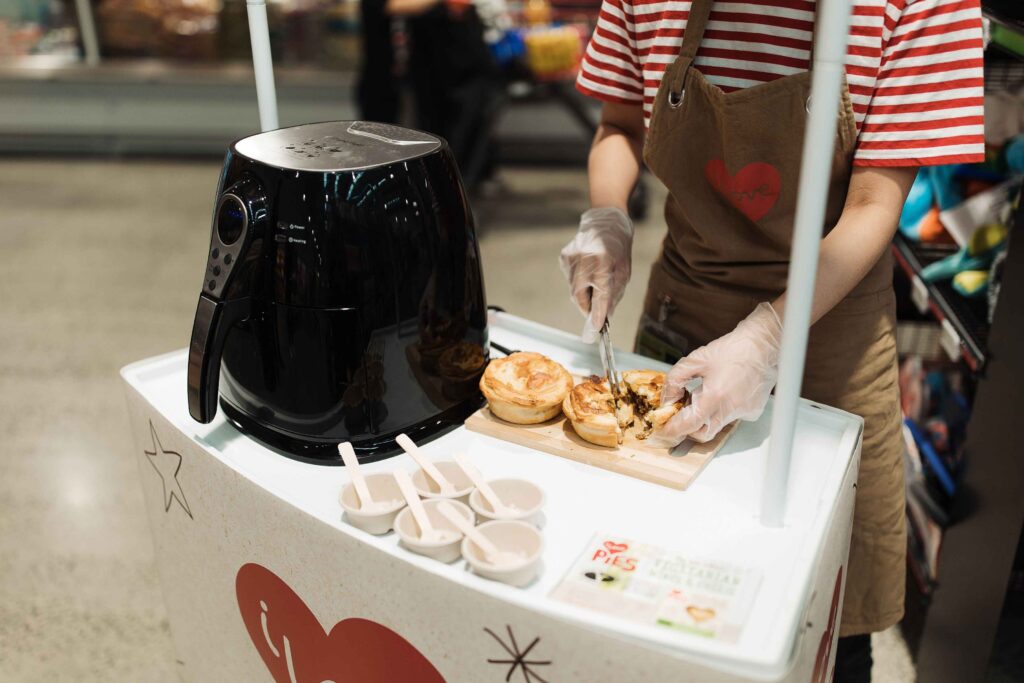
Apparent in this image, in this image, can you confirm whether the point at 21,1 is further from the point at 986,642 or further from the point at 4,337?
the point at 986,642

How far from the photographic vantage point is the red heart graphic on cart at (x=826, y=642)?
3.58 ft

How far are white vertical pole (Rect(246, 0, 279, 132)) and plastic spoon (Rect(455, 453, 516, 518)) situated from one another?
23.4 inches

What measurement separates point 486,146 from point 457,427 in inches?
146

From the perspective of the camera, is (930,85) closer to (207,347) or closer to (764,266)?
(764,266)

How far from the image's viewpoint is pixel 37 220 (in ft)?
15.5

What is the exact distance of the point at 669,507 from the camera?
3.37 feet

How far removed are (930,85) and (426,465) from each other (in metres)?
0.75

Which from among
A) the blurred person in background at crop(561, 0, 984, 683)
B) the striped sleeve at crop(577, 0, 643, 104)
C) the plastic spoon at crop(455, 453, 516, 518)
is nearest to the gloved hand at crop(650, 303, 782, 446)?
the blurred person in background at crop(561, 0, 984, 683)

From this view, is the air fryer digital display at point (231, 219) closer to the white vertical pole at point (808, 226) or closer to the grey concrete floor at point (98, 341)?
the white vertical pole at point (808, 226)

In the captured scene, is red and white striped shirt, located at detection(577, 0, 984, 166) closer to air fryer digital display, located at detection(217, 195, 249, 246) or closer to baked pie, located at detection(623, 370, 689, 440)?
baked pie, located at detection(623, 370, 689, 440)

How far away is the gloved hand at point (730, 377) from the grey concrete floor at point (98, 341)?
1.13 metres

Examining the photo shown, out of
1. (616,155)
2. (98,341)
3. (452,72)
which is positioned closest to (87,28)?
(452,72)

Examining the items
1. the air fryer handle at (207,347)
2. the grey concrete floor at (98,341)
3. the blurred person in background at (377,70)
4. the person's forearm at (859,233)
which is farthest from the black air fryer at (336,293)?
the blurred person in background at (377,70)

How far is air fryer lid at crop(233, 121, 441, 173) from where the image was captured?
42.2 inches
